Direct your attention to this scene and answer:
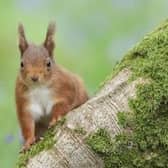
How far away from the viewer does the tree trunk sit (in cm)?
152

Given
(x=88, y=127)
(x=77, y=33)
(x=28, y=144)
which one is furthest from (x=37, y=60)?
(x=77, y=33)

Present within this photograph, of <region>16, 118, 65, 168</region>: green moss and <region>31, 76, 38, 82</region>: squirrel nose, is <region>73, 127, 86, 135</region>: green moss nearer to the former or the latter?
<region>16, 118, 65, 168</region>: green moss

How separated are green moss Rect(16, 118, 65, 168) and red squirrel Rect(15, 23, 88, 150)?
168 mm

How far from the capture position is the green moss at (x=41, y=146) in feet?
5.11

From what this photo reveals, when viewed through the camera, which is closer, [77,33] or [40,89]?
[40,89]

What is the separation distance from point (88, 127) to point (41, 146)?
0.14 metres

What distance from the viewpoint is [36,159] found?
1561 mm

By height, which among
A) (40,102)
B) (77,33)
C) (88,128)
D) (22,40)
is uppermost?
(77,33)

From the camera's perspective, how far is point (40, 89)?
1.85 meters

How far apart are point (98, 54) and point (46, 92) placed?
109 centimetres

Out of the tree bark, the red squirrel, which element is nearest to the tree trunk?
the tree bark

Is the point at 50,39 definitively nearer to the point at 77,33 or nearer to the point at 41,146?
the point at 41,146

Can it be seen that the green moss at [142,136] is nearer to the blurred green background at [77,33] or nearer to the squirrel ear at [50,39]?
the squirrel ear at [50,39]

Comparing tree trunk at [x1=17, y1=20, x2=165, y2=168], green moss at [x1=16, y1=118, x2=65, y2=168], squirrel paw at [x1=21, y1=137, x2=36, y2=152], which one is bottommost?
tree trunk at [x1=17, y1=20, x2=165, y2=168]
